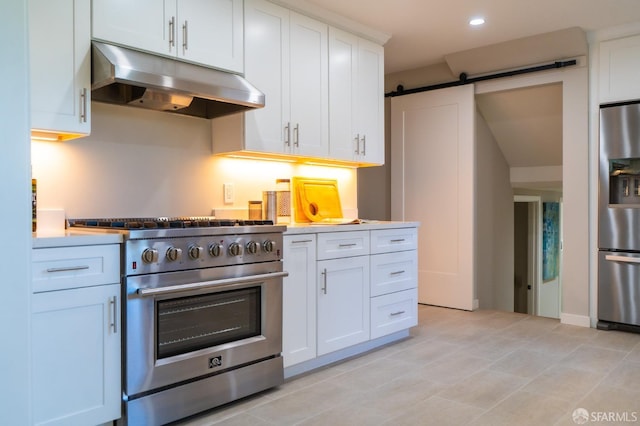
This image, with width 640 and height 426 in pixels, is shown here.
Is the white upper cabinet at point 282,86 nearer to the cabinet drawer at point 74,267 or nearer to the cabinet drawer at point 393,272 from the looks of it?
the cabinet drawer at point 393,272

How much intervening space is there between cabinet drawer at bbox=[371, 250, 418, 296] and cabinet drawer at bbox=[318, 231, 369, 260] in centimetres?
16

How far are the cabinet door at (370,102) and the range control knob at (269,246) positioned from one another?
1399 millimetres

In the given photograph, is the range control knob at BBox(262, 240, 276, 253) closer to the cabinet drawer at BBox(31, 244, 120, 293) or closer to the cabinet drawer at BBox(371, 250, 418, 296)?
the cabinet drawer at BBox(31, 244, 120, 293)

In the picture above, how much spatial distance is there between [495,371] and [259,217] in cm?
179

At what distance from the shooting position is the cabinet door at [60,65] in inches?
85.4

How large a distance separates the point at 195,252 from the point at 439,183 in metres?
3.17

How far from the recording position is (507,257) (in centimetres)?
564

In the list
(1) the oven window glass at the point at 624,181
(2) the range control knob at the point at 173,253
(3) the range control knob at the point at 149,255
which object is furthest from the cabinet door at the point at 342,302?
(1) the oven window glass at the point at 624,181

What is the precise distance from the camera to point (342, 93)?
12.0 ft

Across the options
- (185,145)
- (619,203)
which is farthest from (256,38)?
(619,203)

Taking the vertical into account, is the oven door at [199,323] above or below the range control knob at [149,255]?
below

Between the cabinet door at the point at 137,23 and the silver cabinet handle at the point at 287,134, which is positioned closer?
the cabinet door at the point at 137,23

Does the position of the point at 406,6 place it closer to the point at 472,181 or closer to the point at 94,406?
the point at 472,181

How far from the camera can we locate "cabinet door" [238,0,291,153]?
3010 mm
